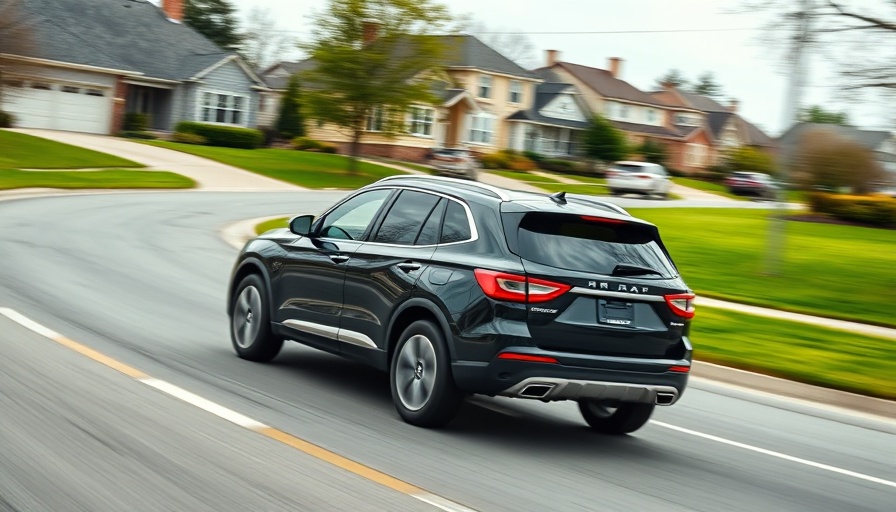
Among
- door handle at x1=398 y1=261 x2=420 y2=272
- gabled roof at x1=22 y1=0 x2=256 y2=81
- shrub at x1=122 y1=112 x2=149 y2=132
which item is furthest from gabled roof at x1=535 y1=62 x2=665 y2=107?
door handle at x1=398 y1=261 x2=420 y2=272

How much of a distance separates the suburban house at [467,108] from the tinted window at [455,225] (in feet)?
194

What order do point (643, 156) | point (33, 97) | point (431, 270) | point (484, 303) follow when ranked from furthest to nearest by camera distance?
1. point (643, 156)
2. point (33, 97)
3. point (431, 270)
4. point (484, 303)

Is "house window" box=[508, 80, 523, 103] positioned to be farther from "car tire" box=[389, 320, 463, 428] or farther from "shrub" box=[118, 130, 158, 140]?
"car tire" box=[389, 320, 463, 428]

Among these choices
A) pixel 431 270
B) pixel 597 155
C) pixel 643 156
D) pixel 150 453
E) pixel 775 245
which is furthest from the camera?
pixel 643 156

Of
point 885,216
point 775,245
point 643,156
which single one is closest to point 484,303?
point 775,245

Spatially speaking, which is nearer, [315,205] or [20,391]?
[20,391]

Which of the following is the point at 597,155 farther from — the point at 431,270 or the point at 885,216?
the point at 431,270

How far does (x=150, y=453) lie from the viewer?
6.31 metres

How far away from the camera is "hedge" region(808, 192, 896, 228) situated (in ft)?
117

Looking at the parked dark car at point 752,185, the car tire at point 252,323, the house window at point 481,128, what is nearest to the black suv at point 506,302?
the car tire at point 252,323

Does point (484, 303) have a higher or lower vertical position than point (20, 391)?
higher

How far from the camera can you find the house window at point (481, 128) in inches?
3000

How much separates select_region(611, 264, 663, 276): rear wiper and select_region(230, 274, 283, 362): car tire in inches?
131

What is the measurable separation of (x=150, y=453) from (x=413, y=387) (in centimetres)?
200
